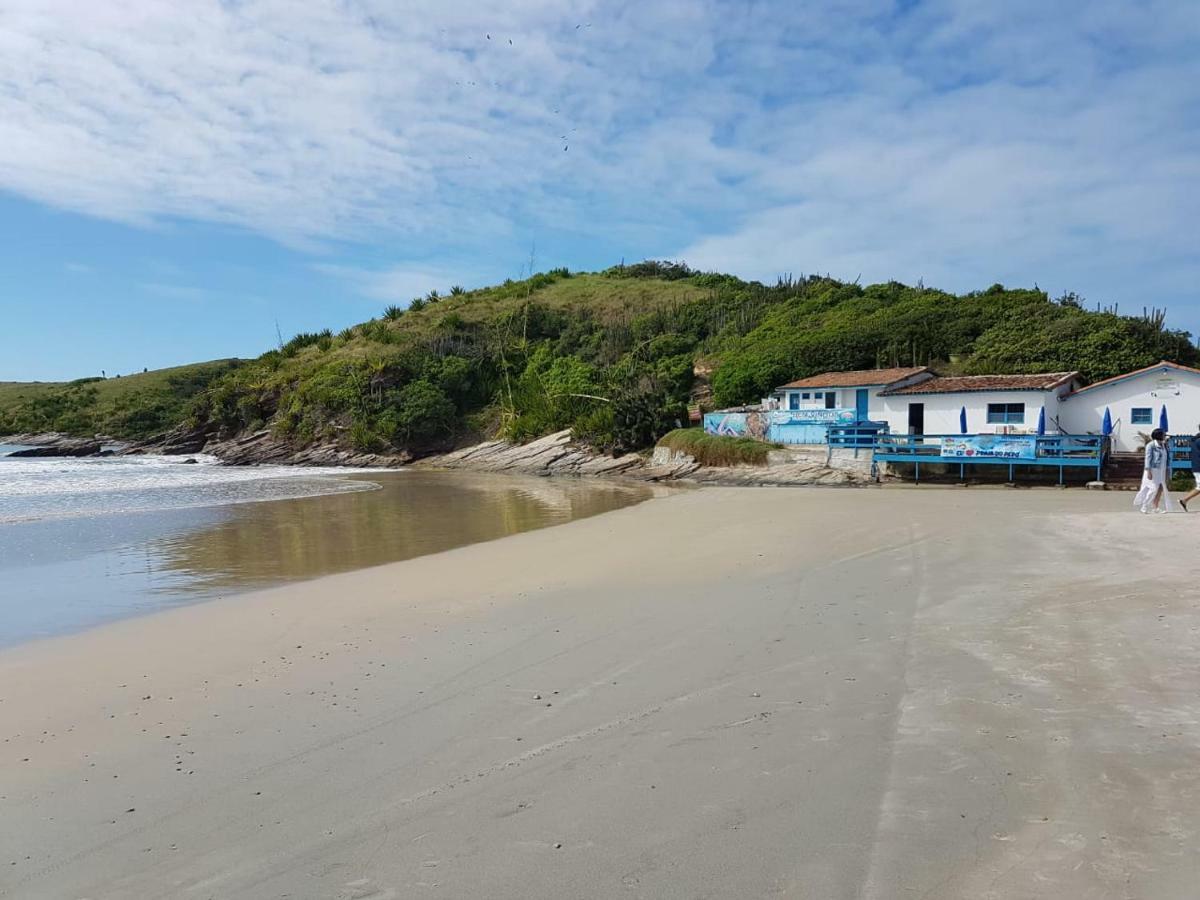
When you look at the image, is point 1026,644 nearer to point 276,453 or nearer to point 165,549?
point 165,549

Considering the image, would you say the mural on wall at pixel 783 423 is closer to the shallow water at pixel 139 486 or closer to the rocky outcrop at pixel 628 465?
the rocky outcrop at pixel 628 465

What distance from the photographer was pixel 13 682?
7.06 metres

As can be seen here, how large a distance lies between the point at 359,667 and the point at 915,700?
4.69m

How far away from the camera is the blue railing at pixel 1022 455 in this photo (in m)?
23.7

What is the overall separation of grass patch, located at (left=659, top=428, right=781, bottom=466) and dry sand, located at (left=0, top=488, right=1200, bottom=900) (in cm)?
1999

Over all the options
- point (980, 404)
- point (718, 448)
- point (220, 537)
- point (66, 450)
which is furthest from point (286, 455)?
point (980, 404)

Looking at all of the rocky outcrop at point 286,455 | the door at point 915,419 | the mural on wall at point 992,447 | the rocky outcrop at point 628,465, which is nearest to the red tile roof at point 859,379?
the door at point 915,419

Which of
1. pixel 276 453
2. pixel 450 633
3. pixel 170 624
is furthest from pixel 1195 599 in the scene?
pixel 276 453

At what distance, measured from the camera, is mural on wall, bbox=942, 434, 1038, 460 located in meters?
24.6

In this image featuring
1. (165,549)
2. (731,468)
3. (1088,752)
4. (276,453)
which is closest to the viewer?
(1088,752)

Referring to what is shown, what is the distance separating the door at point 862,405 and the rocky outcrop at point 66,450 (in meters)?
54.3

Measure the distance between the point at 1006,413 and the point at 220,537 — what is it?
25.2 m

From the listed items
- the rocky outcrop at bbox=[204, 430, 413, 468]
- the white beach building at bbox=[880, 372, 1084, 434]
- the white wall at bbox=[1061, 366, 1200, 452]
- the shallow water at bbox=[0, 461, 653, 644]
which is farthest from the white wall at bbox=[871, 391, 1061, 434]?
the rocky outcrop at bbox=[204, 430, 413, 468]

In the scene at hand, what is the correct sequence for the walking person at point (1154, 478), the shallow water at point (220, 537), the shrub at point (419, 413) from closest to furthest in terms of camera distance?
1. the shallow water at point (220, 537)
2. the walking person at point (1154, 478)
3. the shrub at point (419, 413)
